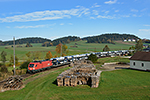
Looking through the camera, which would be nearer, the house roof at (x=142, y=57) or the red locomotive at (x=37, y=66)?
the red locomotive at (x=37, y=66)

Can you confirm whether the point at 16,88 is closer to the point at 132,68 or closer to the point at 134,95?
the point at 134,95

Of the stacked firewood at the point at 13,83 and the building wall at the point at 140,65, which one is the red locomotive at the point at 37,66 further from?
the building wall at the point at 140,65

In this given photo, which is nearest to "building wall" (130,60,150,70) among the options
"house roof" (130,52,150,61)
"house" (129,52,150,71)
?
"house" (129,52,150,71)

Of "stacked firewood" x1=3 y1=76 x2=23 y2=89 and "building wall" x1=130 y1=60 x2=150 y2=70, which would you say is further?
"building wall" x1=130 y1=60 x2=150 y2=70

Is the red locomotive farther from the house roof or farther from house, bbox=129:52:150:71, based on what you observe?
the house roof

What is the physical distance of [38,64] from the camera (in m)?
37.0

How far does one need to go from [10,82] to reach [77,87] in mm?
10332

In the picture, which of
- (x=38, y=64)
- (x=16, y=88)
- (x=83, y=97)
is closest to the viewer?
(x=83, y=97)

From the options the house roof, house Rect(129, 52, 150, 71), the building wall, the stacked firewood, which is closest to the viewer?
the stacked firewood

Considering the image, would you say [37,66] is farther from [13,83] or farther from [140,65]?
[140,65]

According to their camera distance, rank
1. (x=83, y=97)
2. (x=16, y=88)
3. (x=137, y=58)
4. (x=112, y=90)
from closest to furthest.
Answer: (x=83, y=97)
(x=112, y=90)
(x=16, y=88)
(x=137, y=58)

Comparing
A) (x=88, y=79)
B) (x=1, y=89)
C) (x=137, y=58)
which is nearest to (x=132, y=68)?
(x=137, y=58)

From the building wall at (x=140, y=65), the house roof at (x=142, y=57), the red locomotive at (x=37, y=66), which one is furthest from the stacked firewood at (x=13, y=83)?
the house roof at (x=142, y=57)

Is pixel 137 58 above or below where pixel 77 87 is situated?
above
